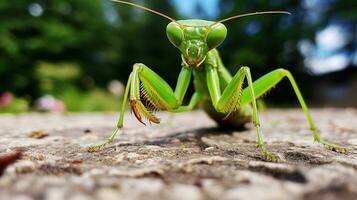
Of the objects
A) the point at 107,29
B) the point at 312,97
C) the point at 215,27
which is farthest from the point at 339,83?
the point at 215,27

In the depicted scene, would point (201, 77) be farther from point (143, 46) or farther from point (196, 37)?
point (143, 46)

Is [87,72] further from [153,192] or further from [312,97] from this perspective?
[153,192]

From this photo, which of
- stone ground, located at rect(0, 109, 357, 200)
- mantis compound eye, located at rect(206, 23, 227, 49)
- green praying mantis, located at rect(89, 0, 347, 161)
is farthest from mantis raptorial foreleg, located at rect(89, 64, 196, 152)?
mantis compound eye, located at rect(206, 23, 227, 49)

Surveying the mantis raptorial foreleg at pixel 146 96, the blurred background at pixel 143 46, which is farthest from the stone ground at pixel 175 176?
the blurred background at pixel 143 46

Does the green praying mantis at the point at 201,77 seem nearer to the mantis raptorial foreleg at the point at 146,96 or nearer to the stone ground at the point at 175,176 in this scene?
the mantis raptorial foreleg at the point at 146,96

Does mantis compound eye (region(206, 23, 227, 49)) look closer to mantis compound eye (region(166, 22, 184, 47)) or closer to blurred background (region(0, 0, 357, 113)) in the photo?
mantis compound eye (region(166, 22, 184, 47))
